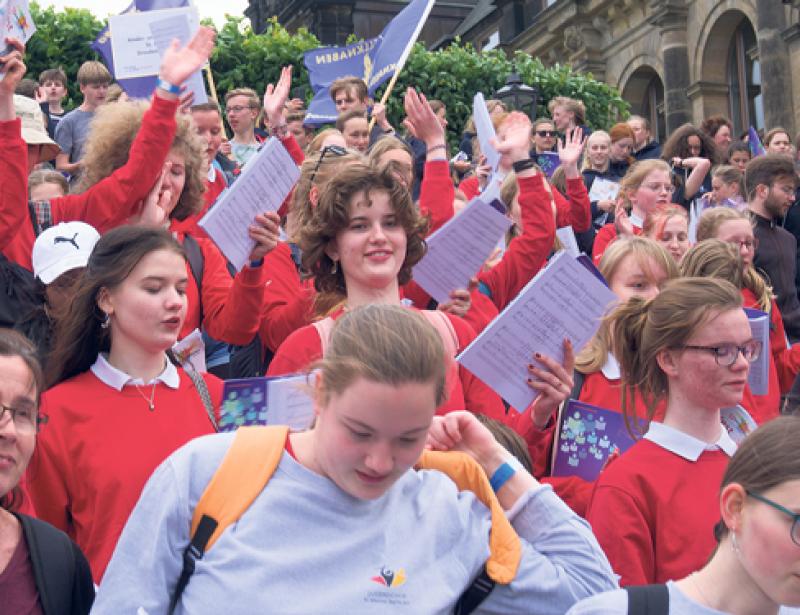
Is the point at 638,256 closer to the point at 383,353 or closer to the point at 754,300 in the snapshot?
the point at 754,300

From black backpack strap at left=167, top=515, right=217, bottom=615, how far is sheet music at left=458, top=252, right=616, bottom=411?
1.52m

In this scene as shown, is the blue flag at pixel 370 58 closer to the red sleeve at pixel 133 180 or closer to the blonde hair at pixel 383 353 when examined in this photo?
the red sleeve at pixel 133 180

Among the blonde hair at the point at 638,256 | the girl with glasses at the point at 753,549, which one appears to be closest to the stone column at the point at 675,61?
the blonde hair at the point at 638,256

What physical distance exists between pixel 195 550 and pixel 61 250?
7.75 ft

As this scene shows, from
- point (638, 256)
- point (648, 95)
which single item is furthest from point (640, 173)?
point (648, 95)

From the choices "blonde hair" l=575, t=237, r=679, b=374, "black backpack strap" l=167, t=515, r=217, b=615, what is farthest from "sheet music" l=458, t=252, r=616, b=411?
"black backpack strap" l=167, t=515, r=217, b=615

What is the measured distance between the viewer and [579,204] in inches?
352

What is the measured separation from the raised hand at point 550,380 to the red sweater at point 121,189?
77.9 inches

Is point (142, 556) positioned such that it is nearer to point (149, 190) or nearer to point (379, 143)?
point (149, 190)

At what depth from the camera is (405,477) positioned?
271 centimetres

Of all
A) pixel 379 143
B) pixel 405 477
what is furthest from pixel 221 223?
pixel 405 477

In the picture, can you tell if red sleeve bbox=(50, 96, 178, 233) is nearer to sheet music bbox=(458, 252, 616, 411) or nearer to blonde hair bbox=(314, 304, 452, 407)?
sheet music bbox=(458, 252, 616, 411)

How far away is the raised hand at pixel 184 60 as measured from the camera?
5227 millimetres

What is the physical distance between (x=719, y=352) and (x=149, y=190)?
2535 millimetres
